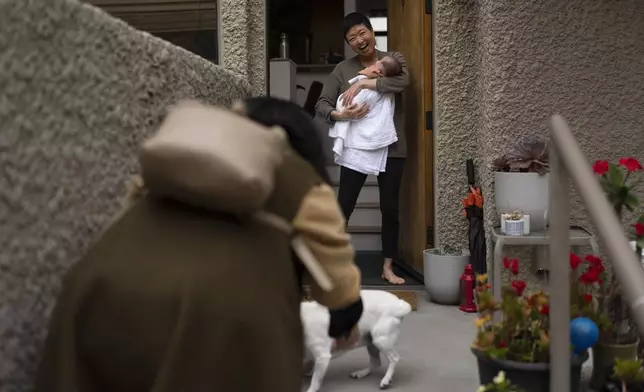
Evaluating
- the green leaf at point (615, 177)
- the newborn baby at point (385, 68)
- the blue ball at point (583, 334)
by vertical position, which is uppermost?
the newborn baby at point (385, 68)

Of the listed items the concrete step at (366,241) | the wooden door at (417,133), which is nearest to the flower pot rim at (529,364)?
the wooden door at (417,133)

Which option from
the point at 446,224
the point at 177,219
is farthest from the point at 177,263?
the point at 446,224

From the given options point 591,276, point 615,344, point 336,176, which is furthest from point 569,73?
point 336,176

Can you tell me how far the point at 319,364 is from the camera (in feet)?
6.93

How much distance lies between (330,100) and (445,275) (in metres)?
1.13

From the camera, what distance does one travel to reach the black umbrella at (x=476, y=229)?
325cm

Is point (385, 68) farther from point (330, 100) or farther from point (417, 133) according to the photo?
point (417, 133)

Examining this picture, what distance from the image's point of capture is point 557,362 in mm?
1550

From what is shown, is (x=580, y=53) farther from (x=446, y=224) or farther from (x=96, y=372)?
(x=96, y=372)

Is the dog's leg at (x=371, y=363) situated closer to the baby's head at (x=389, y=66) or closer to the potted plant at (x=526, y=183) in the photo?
the potted plant at (x=526, y=183)

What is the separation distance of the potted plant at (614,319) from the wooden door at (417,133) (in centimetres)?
162

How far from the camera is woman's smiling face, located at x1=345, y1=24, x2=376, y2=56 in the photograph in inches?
137

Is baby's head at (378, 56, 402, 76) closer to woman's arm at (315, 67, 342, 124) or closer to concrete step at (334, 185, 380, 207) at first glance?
woman's arm at (315, 67, 342, 124)

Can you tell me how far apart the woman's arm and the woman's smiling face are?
0.20m
